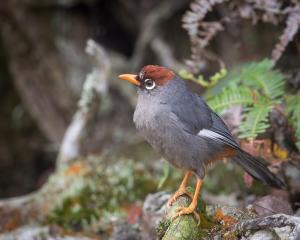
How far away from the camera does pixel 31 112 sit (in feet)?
27.0

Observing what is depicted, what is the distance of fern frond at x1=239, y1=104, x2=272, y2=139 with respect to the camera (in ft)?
14.5

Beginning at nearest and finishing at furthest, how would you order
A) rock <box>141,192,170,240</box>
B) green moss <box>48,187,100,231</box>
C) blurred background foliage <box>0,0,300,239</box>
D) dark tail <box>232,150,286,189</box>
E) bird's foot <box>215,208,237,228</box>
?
bird's foot <box>215,208,237,228</box>, dark tail <box>232,150,286,189</box>, rock <box>141,192,170,240</box>, blurred background foliage <box>0,0,300,239</box>, green moss <box>48,187,100,231</box>

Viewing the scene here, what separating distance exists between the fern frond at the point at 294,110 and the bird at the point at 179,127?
0.40 m

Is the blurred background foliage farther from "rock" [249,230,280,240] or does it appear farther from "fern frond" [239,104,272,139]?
"rock" [249,230,280,240]

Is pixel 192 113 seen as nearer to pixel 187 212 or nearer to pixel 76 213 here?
pixel 187 212

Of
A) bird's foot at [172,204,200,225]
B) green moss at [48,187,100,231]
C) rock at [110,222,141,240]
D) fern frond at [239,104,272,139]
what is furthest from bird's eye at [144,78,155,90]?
green moss at [48,187,100,231]

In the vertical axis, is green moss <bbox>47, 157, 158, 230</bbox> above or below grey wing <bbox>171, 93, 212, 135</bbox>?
below

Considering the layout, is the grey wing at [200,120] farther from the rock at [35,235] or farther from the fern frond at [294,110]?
the rock at [35,235]

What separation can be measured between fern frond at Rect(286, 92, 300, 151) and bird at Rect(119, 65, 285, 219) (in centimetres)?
40

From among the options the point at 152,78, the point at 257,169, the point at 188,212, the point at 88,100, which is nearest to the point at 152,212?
the point at 257,169

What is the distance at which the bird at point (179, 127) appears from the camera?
Answer: 4043 millimetres

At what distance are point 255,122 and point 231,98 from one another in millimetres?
434

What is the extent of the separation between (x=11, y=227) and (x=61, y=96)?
9.73 feet

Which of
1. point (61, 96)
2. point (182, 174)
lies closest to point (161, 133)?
point (182, 174)
